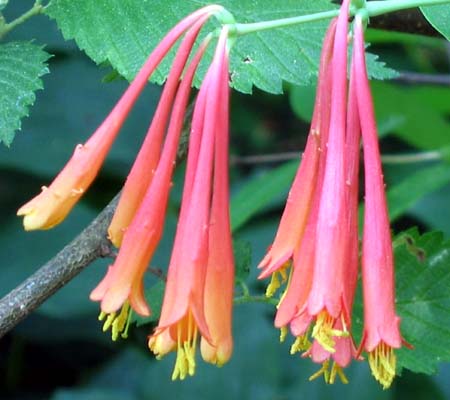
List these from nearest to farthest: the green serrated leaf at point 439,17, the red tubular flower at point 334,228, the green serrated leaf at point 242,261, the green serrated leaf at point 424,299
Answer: the red tubular flower at point 334,228 < the green serrated leaf at point 439,17 < the green serrated leaf at point 424,299 < the green serrated leaf at point 242,261

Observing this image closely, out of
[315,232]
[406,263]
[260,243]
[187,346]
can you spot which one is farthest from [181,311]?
[260,243]

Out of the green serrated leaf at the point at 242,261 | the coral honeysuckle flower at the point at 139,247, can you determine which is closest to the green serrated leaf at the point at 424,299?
the green serrated leaf at the point at 242,261

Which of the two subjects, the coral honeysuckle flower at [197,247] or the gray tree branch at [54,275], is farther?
the gray tree branch at [54,275]

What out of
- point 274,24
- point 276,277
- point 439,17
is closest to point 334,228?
point 276,277

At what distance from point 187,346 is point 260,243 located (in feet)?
4.91

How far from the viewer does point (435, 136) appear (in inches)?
98.0

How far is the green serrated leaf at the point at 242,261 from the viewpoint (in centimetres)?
162

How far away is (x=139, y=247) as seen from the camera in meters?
1.07

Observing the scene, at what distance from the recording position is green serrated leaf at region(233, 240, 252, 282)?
1622 millimetres

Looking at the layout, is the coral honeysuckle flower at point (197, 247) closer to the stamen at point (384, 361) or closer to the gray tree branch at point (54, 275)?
the stamen at point (384, 361)

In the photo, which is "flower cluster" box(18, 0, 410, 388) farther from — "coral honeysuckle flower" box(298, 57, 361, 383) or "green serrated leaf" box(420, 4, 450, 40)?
"green serrated leaf" box(420, 4, 450, 40)

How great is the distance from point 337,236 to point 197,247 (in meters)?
0.15

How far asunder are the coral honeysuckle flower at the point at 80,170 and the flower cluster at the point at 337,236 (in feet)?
0.56

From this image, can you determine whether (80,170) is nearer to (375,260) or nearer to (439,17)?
(375,260)
